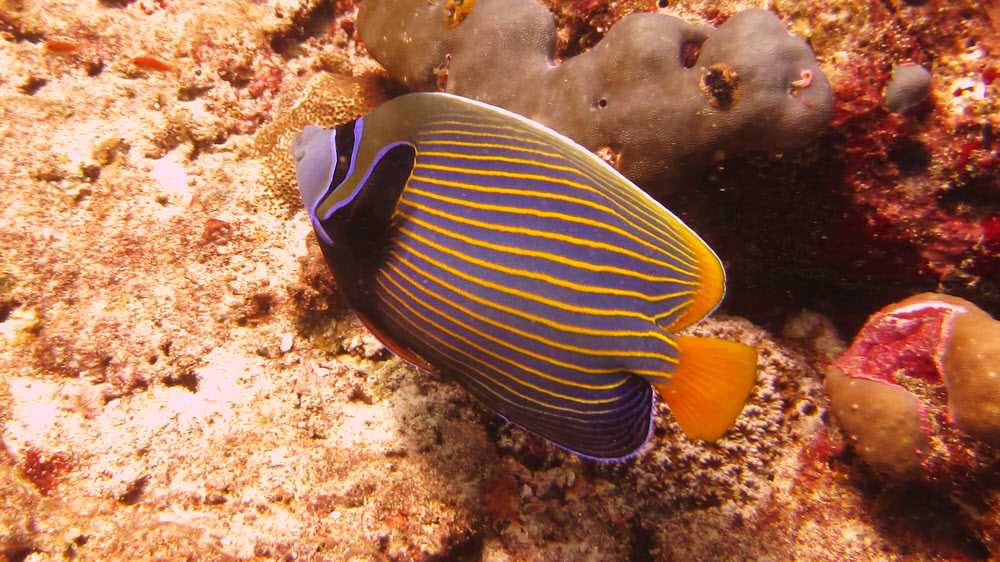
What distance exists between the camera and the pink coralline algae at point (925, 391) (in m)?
2.00

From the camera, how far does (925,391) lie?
2.18 meters

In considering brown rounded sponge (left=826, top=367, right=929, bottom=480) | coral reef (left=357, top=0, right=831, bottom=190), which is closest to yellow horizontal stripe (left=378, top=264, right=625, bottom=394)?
coral reef (left=357, top=0, right=831, bottom=190)

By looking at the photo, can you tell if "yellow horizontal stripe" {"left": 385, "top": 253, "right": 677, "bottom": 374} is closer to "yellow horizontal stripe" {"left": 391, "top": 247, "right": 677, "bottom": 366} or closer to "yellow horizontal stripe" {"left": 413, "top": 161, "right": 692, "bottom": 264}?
"yellow horizontal stripe" {"left": 391, "top": 247, "right": 677, "bottom": 366}

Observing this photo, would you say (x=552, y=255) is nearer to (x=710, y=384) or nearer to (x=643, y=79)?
(x=710, y=384)

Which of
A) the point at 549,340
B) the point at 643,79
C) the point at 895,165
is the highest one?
the point at 895,165

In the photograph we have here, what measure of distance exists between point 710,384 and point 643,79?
146 cm

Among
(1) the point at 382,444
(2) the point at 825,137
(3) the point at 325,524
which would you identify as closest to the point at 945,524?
(2) the point at 825,137

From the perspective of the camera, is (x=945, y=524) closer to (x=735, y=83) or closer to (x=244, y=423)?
(x=735, y=83)

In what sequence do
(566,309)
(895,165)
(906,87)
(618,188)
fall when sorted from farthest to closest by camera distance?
(895,165)
(906,87)
(618,188)
(566,309)

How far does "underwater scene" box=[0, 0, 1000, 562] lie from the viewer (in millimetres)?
1485

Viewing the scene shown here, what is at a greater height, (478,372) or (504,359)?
(504,359)

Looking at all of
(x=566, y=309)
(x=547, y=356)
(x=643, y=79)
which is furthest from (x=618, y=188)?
(x=643, y=79)

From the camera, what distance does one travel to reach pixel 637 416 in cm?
152

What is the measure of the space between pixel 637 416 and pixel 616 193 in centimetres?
74
